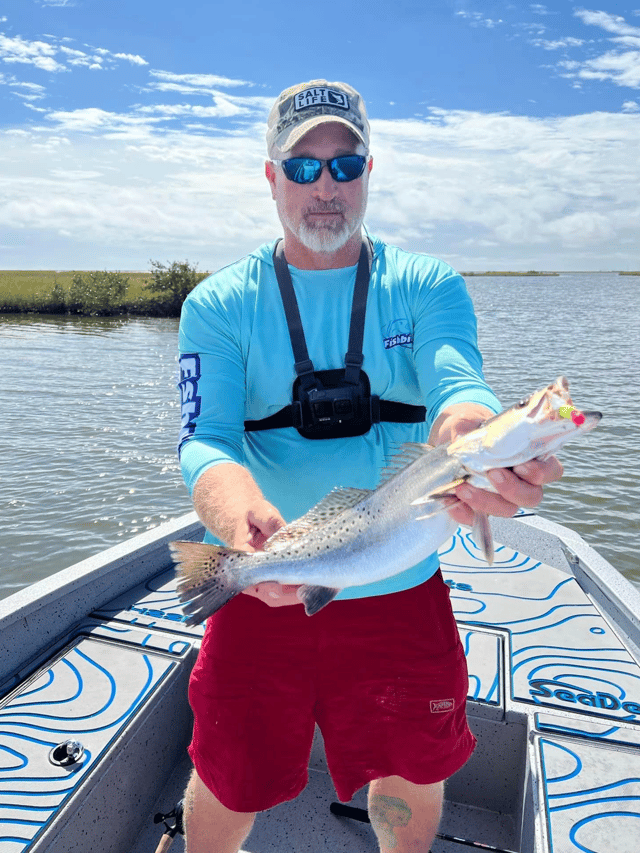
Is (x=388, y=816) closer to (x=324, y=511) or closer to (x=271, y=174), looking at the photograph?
(x=324, y=511)

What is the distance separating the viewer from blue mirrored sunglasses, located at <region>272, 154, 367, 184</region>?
3.14 metres

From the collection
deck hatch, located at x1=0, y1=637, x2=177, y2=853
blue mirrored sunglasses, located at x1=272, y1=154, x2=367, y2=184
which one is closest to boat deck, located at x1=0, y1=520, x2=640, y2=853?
deck hatch, located at x1=0, y1=637, x2=177, y2=853

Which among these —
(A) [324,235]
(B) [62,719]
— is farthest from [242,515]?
(B) [62,719]

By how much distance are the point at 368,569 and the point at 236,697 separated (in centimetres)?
89

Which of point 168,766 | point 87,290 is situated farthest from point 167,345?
point 168,766

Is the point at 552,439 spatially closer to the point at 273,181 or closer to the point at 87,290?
the point at 273,181

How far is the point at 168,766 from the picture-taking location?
420cm

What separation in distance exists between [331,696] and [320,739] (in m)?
1.56

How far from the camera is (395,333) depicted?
10.1 ft

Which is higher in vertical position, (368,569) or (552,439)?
(552,439)

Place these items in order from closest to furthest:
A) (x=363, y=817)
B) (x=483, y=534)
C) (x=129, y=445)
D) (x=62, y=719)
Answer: (x=483, y=534) → (x=62, y=719) → (x=363, y=817) → (x=129, y=445)

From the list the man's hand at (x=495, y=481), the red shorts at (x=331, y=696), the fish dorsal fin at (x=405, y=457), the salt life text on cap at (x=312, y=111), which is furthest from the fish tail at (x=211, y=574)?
the salt life text on cap at (x=312, y=111)

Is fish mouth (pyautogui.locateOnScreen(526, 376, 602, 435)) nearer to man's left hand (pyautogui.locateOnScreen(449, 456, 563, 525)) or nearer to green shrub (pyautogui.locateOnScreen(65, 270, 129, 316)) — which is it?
man's left hand (pyautogui.locateOnScreen(449, 456, 563, 525))

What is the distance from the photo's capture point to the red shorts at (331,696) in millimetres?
2816
